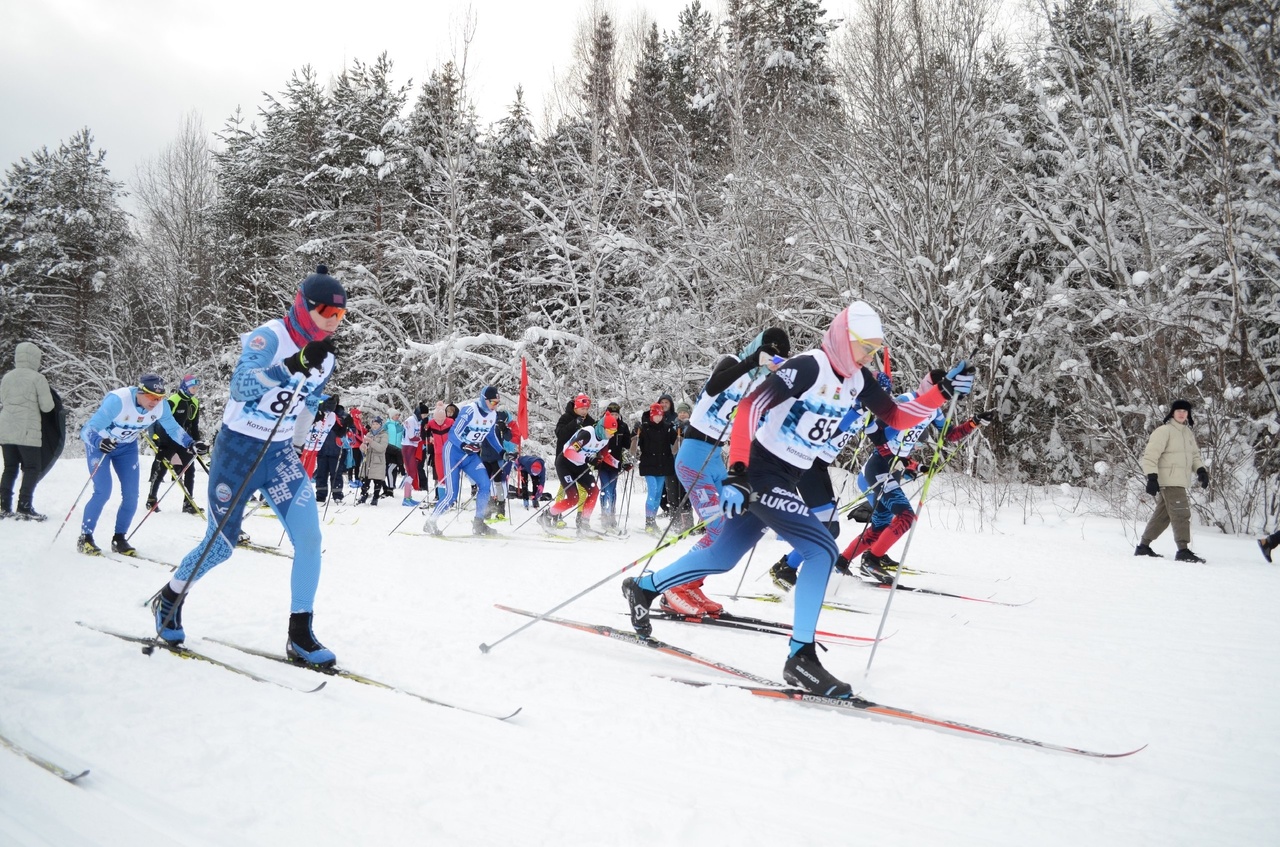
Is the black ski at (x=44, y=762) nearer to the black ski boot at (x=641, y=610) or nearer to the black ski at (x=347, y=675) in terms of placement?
the black ski at (x=347, y=675)

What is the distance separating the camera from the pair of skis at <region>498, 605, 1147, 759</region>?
3.12 meters

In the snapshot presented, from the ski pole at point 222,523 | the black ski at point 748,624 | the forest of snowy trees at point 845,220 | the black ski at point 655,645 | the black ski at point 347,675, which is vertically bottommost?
the black ski at point 748,624

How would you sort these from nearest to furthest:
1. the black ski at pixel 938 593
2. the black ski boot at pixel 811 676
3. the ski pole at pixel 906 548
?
the black ski boot at pixel 811 676 < the ski pole at pixel 906 548 < the black ski at pixel 938 593

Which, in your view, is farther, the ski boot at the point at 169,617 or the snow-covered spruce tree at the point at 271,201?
the snow-covered spruce tree at the point at 271,201

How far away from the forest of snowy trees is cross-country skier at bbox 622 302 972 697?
8546mm

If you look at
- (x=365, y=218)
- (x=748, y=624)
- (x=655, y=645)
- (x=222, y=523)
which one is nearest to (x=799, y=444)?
(x=655, y=645)

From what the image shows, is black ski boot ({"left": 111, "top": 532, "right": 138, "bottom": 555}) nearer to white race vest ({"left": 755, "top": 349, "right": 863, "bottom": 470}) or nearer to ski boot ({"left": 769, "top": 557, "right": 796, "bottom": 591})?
ski boot ({"left": 769, "top": 557, "right": 796, "bottom": 591})

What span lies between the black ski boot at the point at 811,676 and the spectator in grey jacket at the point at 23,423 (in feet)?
29.7

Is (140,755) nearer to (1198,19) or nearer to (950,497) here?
(950,497)

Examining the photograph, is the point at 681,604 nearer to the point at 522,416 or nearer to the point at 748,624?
the point at 748,624

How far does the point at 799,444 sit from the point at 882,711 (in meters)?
1.41

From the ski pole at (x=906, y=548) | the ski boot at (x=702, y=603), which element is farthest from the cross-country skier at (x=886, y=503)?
the ski boot at (x=702, y=603)

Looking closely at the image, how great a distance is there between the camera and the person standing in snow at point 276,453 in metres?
3.78

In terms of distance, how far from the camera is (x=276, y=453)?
13.0ft
